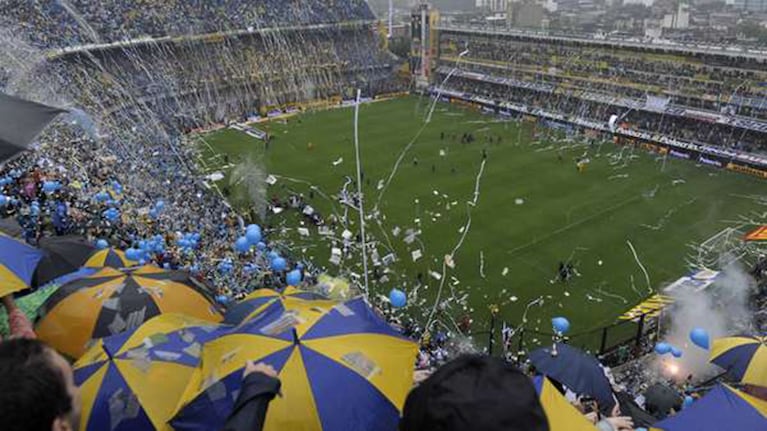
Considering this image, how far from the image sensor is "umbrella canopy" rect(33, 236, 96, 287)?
1268 centimetres

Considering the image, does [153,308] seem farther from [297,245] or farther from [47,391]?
[297,245]

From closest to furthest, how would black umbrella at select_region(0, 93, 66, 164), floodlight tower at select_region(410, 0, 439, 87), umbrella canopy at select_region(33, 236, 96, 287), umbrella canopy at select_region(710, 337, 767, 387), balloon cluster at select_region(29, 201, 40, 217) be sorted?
1. black umbrella at select_region(0, 93, 66, 164)
2. umbrella canopy at select_region(710, 337, 767, 387)
3. umbrella canopy at select_region(33, 236, 96, 287)
4. balloon cluster at select_region(29, 201, 40, 217)
5. floodlight tower at select_region(410, 0, 439, 87)

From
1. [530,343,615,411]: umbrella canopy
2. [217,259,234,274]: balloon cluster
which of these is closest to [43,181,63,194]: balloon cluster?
[217,259,234,274]: balloon cluster

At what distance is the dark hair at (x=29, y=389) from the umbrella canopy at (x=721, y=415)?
7.08 m

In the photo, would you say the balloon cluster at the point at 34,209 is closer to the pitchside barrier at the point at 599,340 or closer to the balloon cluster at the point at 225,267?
the balloon cluster at the point at 225,267

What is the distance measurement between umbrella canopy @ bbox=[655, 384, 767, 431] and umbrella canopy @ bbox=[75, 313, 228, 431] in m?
6.01

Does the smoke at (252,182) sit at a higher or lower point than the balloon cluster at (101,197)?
lower

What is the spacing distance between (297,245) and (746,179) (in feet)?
98.8

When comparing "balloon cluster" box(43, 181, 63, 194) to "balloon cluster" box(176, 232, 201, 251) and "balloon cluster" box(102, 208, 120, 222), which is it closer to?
"balloon cluster" box(102, 208, 120, 222)

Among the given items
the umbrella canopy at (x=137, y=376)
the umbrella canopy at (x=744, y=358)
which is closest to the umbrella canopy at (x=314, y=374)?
the umbrella canopy at (x=137, y=376)

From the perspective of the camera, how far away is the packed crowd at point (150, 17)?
4859cm

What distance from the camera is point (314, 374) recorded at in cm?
627

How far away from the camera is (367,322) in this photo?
24.2 ft

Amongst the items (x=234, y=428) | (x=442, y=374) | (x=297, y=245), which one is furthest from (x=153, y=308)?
(x=297, y=245)
